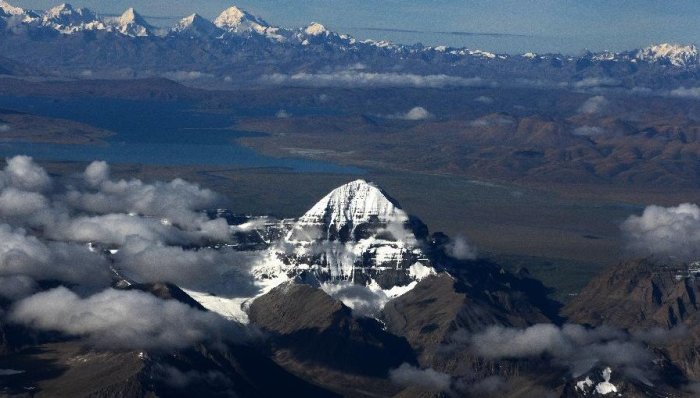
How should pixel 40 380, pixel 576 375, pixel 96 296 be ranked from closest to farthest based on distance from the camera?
pixel 40 380, pixel 576 375, pixel 96 296

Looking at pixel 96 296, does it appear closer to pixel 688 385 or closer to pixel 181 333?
pixel 181 333

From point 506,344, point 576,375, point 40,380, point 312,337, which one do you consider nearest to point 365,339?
point 312,337

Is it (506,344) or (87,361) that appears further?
(506,344)

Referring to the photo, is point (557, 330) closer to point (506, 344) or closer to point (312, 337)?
point (506, 344)

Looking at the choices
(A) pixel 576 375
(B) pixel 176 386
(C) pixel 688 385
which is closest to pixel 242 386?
(B) pixel 176 386

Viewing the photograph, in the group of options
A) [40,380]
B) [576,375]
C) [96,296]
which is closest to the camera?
[40,380]

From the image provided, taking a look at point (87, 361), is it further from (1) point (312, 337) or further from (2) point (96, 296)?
(1) point (312, 337)

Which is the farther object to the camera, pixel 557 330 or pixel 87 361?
pixel 557 330
